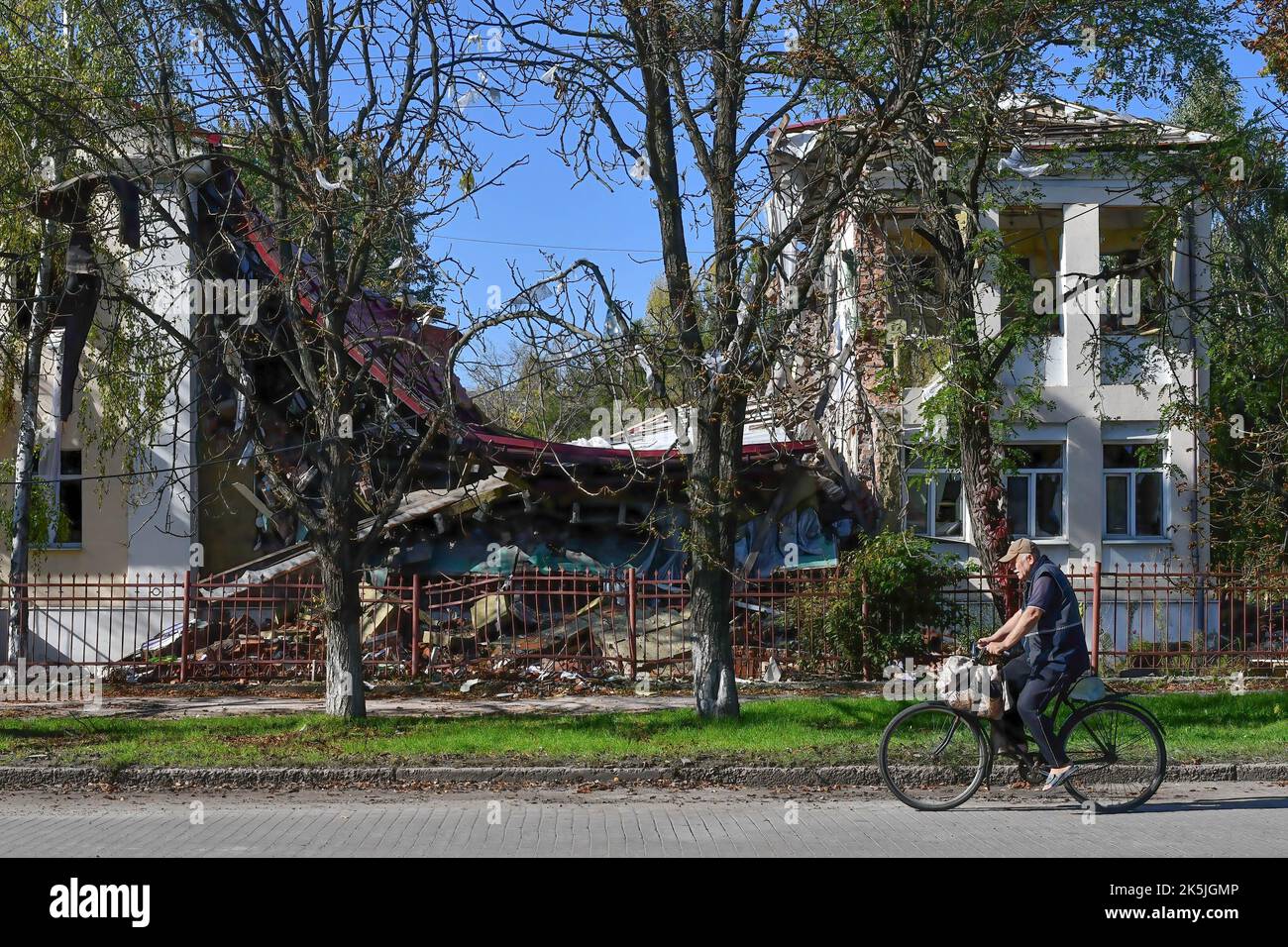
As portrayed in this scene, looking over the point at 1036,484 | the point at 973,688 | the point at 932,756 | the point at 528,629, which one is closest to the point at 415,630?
the point at 528,629

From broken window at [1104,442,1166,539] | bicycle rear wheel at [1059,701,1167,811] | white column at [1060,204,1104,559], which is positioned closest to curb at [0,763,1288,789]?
bicycle rear wheel at [1059,701,1167,811]

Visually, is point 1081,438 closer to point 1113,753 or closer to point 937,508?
point 937,508

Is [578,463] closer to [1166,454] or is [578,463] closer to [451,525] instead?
[451,525]

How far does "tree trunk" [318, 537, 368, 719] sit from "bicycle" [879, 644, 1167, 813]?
18.9ft

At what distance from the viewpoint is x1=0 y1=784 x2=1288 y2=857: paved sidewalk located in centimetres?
732

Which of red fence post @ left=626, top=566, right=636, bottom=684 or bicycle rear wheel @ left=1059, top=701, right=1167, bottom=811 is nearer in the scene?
bicycle rear wheel @ left=1059, top=701, right=1167, bottom=811

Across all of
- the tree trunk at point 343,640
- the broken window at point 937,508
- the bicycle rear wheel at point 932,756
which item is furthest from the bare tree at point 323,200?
the broken window at point 937,508

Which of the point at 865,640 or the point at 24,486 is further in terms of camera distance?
the point at 24,486

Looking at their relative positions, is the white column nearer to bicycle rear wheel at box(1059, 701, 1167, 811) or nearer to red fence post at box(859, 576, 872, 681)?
red fence post at box(859, 576, 872, 681)

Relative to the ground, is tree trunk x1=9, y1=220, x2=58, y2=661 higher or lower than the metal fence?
higher

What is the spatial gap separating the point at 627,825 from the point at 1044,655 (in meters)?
3.10

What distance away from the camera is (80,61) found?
14.8m

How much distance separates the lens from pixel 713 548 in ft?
38.4

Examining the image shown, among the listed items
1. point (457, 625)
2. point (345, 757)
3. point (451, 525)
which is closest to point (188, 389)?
point (451, 525)
